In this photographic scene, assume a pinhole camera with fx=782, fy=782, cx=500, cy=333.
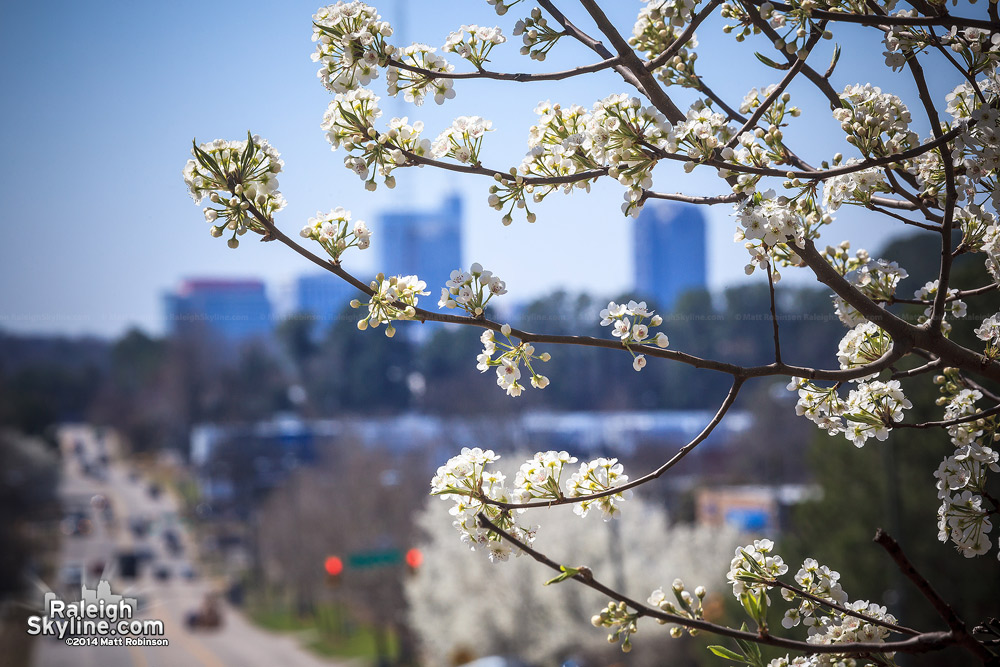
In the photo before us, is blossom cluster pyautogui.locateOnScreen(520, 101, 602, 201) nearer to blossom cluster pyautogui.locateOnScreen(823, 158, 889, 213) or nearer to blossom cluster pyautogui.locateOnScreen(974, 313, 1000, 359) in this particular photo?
blossom cluster pyautogui.locateOnScreen(823, 158, 889, 213)

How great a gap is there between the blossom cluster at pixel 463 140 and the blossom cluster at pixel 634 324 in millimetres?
211

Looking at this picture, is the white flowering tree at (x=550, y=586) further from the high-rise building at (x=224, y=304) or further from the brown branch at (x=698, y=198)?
the brown branch at (x=698, y=198)

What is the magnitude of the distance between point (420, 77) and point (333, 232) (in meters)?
0.19

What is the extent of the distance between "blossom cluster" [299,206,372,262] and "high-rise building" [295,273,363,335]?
357 inches

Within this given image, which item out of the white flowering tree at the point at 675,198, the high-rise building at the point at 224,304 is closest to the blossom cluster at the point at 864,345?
the white flowering tree at the point at 675,198

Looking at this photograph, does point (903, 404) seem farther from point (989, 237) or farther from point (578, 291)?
point (578, 291)

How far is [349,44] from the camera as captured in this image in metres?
0.74

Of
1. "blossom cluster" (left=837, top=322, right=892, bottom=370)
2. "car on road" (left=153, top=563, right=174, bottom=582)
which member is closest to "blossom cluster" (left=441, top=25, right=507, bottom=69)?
"blossom cluster" (left=837, top=322, right=892, bottom=370)

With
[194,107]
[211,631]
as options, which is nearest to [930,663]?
[211,631]

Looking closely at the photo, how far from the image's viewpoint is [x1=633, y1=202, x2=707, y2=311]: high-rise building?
261 inches

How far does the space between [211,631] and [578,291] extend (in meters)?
5.99

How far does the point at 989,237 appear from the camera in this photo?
83 cm

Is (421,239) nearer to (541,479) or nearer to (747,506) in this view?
(747,506)

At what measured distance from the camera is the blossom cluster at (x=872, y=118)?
0.82 meters
